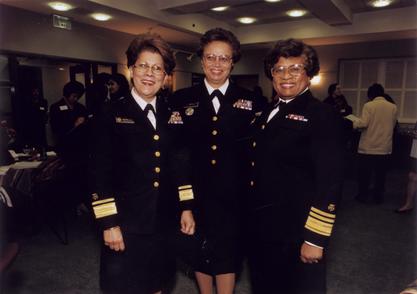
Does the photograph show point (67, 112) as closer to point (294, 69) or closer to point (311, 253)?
point (294, 69)

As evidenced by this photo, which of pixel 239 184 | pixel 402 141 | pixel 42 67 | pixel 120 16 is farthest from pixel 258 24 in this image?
pixel 239 184

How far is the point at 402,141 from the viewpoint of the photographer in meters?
6.69

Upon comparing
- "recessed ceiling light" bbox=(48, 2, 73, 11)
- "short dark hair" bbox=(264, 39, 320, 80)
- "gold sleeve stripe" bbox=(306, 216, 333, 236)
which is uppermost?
"recessed ceiling light" bbox=(48, 2, 73, 11)

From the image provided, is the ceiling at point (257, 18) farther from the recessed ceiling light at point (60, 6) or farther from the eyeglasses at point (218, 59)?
the eyeglasses at point (218, 59)

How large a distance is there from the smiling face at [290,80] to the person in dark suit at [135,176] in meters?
0.50

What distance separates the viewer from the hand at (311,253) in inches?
53.5

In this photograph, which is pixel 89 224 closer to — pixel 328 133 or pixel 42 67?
pixel 328 133

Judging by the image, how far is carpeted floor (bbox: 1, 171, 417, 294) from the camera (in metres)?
2.46

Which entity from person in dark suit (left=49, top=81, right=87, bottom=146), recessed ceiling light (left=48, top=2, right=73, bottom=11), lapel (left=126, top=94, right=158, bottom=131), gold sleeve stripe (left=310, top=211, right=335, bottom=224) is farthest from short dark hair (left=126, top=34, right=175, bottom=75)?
recessed ceiling light (left=48, top=2, right=73, bottom=11)

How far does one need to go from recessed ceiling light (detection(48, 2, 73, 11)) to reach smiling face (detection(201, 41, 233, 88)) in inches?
163

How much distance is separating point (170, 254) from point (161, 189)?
337 millimetres

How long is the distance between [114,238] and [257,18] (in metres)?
6.59

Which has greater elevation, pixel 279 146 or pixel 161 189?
pixel 279 146

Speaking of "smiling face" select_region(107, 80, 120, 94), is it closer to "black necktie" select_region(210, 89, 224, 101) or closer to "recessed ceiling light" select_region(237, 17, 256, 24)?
"black necktie" select_region(210, 89, 224, 101)
